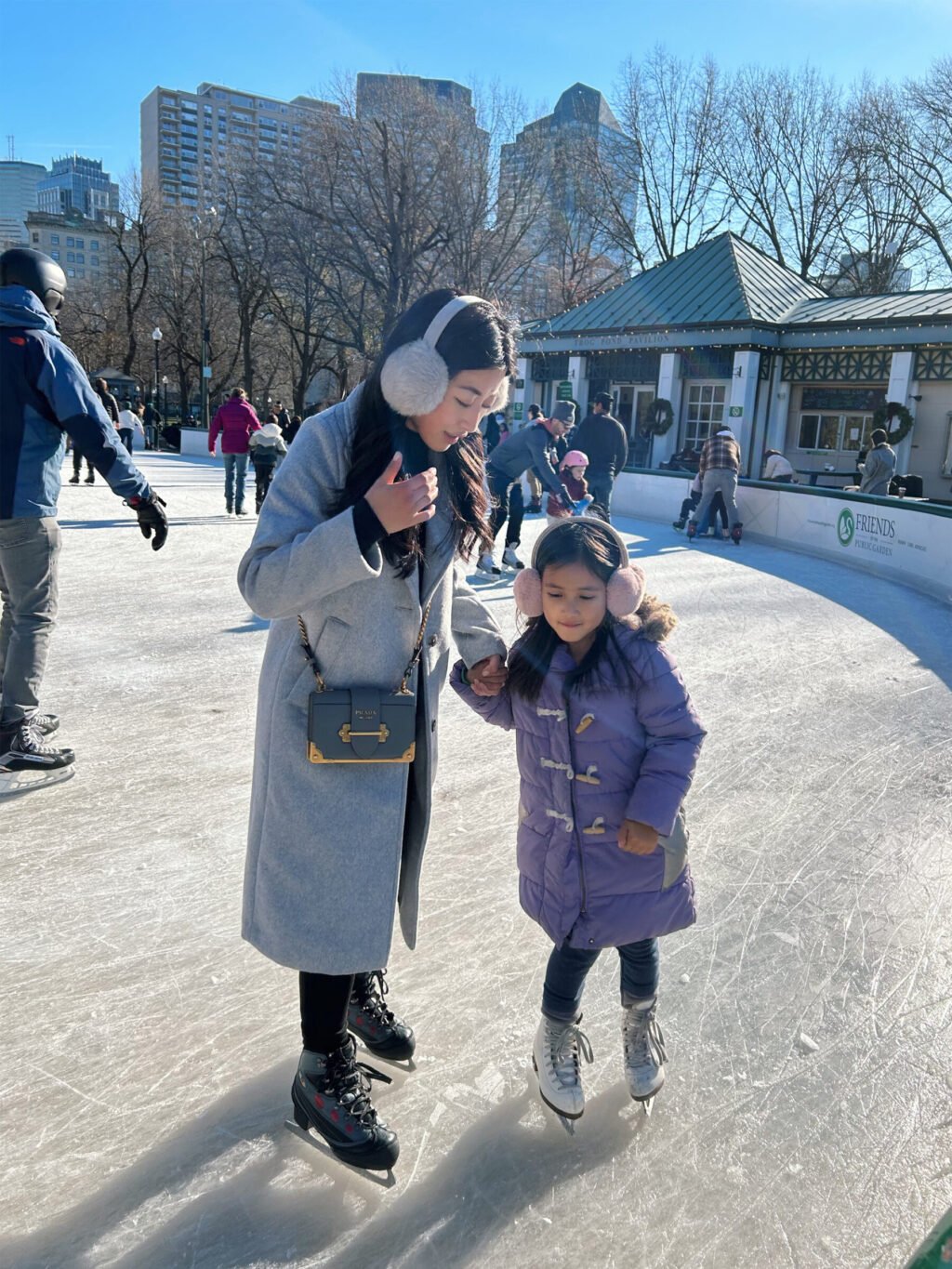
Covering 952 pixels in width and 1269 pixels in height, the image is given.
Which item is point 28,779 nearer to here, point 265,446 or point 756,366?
point 265,446

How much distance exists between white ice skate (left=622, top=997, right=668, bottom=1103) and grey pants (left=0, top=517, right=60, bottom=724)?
2.49 metres

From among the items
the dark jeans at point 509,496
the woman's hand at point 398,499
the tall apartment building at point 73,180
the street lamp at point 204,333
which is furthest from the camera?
the tall apartment building at point 73,180

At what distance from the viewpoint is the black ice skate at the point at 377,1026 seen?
6.48ft

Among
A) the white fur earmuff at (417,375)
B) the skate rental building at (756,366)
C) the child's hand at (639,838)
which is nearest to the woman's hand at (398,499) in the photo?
the white fur earmuff at (417,375)

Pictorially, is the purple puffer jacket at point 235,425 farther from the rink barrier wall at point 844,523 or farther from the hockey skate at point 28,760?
the hockey skate at point 28,760

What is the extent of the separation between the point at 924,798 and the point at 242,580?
10.2 ft

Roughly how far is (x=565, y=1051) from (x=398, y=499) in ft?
4.00

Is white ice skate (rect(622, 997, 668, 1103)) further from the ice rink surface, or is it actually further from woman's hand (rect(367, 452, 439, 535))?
woman's hand (rect(367, 452, 439, 535))

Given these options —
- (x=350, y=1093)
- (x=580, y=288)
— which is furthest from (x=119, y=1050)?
(x=580, y=288)

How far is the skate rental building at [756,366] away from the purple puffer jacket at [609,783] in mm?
13895

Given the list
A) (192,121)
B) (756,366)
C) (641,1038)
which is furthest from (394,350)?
(192,121)

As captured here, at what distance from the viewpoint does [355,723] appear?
156 centimetres

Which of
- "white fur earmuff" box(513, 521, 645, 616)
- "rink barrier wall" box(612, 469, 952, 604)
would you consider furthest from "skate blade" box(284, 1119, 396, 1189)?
"rink barrier wall" box(612, 469, 952, 604)

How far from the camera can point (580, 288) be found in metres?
39.6
